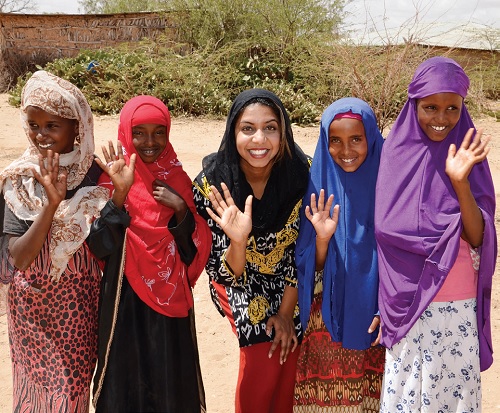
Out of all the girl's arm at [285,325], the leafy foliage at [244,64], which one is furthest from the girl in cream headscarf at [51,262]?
the leafy foliage at [244,64]

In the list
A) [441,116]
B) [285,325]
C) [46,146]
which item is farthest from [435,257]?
[46,146]

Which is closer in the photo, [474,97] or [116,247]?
[116,247]

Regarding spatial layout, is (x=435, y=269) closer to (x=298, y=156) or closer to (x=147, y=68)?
(x=298, y=156)

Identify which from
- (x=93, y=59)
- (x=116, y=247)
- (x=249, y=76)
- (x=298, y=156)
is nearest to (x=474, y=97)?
(x=249, y=76)

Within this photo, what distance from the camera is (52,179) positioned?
2236 millimetres

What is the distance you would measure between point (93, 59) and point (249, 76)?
355cm

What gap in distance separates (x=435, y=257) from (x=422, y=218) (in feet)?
0.54

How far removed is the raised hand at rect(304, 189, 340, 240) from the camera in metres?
2.51

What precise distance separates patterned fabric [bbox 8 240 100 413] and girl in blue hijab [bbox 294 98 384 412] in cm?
100

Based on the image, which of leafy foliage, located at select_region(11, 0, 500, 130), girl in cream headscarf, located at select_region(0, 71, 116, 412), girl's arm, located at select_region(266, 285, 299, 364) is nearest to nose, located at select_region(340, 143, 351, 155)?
girl's arm, located at select_region(266, 285, 299, 364)

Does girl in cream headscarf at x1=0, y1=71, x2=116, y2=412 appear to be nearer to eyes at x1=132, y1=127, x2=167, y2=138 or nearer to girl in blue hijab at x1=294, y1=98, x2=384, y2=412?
eyes at x1=132, y1=127, x2=167, y2=138

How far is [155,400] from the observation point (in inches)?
97.0

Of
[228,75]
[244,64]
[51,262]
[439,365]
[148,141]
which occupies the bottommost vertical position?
[439,365]

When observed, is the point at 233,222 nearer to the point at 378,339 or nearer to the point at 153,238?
the point at 153,238
